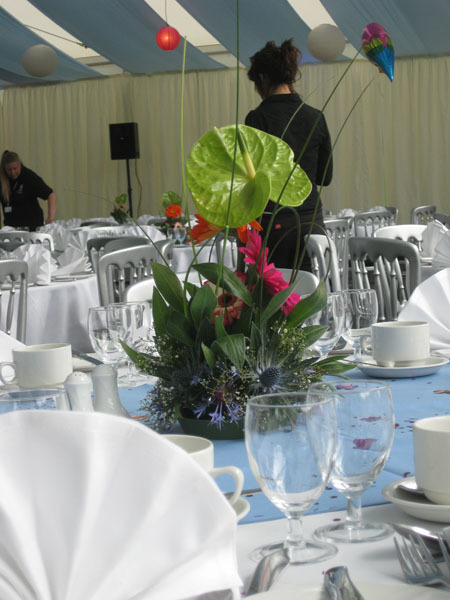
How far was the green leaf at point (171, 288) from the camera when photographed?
1.16 m

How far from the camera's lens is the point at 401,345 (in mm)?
1548

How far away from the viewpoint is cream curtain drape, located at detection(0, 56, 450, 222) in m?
10.9

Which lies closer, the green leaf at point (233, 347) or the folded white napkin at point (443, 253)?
the green leaf at point (233, 347)

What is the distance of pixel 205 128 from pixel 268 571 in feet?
37.3

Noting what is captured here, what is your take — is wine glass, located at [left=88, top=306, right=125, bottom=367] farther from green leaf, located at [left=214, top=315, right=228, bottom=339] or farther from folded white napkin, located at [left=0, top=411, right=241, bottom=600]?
folded white napkin, located at [left=0, top=411, right=241, bottom=600]

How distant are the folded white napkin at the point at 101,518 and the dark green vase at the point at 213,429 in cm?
49

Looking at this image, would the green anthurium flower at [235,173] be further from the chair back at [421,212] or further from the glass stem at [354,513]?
the chair back at [421,212]

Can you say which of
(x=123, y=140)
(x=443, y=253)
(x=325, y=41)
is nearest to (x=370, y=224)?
(x=325, y=41)

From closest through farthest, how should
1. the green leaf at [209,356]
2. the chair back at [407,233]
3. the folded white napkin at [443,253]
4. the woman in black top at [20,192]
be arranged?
the green leaf at [209,356]
the folded white napkin at [443,253]
the chair back at [407,233]
the woman in black top at [20,192]

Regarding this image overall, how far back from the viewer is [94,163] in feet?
41.1

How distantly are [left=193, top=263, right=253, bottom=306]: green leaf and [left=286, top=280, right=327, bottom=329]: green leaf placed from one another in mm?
69

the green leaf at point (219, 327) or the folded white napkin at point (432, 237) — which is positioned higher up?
the folded white napkin at point (432, 237)

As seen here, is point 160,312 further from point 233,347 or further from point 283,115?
point 283,115

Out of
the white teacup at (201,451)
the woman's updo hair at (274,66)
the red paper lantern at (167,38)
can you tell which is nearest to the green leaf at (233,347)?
the white teacup at (201,451)
